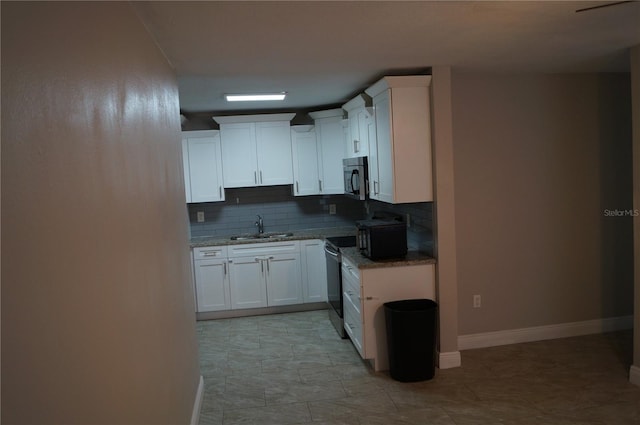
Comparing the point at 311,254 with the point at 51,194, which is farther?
the point at 311,254

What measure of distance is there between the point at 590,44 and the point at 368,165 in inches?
81.3

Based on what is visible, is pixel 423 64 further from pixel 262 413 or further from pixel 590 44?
pixel 262 413

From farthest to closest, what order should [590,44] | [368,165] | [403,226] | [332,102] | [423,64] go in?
[332,102], [368,165], [403,226], [423,64], [590,44]

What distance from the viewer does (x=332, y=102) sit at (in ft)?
18.9

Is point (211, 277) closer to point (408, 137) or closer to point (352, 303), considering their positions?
point (352, 303)

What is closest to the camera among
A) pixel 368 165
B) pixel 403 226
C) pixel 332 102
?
pixel 403 226

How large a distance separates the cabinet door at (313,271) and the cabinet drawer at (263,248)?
12 centimetres

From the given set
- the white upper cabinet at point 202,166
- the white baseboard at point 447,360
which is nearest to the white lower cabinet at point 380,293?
the white baseboard at point 447,360

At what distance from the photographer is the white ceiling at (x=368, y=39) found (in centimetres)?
247

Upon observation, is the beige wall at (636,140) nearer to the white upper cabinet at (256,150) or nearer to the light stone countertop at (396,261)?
the light stone countertop at (396,261)

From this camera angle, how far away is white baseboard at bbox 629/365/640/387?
12.0 ft

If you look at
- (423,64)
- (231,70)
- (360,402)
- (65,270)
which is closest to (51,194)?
(65,270)

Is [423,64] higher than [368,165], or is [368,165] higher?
[423,64]

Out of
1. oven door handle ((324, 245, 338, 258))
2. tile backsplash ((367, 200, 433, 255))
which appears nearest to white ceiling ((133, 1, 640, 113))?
tile backsplash ((367, 200, 433, 255))
